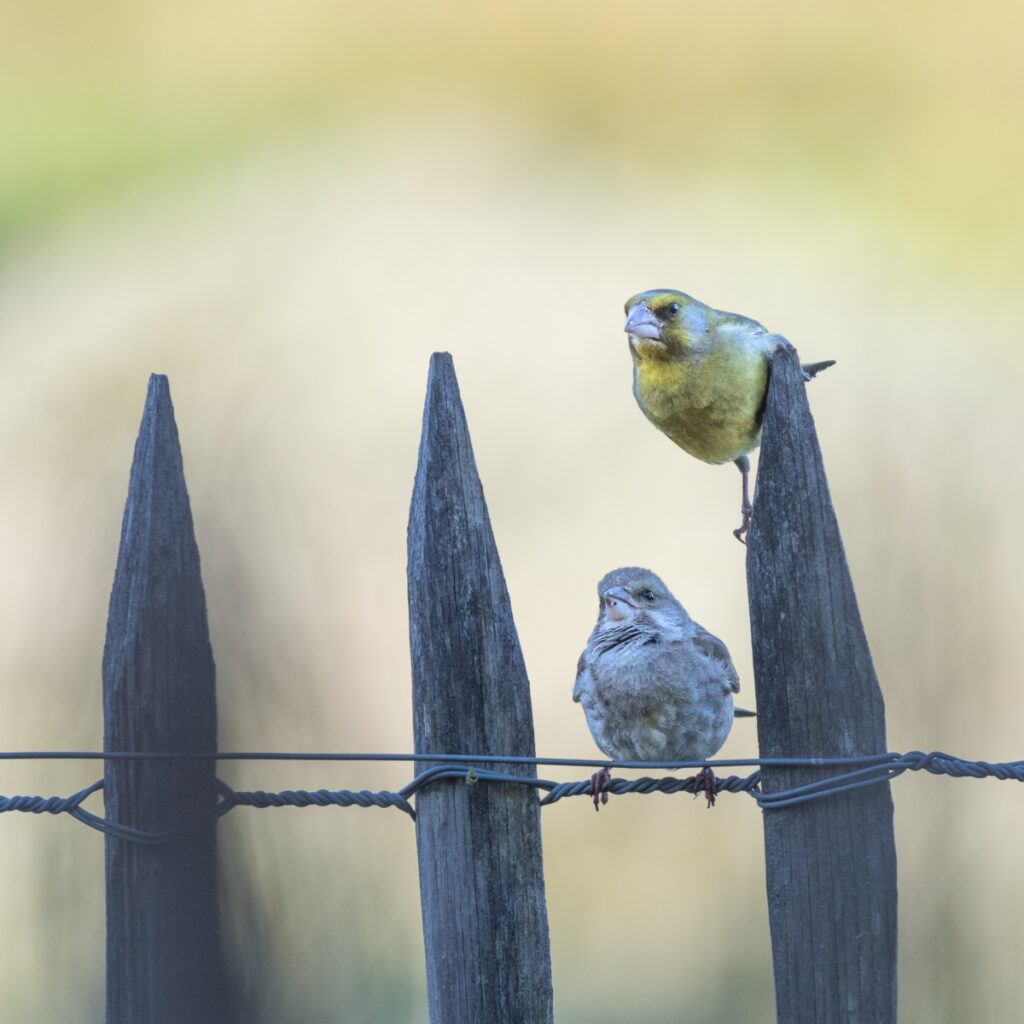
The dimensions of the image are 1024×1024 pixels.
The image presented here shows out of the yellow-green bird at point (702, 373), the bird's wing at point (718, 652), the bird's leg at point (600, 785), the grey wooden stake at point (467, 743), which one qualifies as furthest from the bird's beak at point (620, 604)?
the grey wooden stake at point (467, 743)

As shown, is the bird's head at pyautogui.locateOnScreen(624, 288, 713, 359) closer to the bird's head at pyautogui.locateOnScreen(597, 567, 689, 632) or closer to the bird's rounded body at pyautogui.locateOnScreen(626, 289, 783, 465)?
the bird's rounded body at pyautogui.locateOnScreen(626, 289, 783, 465)

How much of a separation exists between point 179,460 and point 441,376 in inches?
21.2

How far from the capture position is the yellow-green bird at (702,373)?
2.36m

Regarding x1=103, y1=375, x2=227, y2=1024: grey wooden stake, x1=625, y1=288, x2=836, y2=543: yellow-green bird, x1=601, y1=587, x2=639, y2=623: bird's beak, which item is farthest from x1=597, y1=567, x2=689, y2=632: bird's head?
x1=103, y1=375, x2=227, y2=1024: grey wooden stake

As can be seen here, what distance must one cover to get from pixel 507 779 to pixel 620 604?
0.94 m

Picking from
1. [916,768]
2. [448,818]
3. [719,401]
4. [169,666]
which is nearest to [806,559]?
[916,768]

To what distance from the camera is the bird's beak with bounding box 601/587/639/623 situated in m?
2.78

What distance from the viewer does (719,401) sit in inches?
93.3

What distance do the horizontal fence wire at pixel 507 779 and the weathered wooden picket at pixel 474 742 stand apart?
0.07 ft

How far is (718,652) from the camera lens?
2.68 m

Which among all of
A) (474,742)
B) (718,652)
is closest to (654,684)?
(718,652)

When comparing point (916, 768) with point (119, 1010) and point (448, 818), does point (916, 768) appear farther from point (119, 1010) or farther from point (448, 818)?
point (119, 1010)

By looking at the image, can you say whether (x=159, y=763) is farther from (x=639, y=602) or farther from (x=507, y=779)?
(x=639, y=602)

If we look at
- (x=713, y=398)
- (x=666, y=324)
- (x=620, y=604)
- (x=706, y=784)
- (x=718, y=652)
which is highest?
(x=666, y=324)
